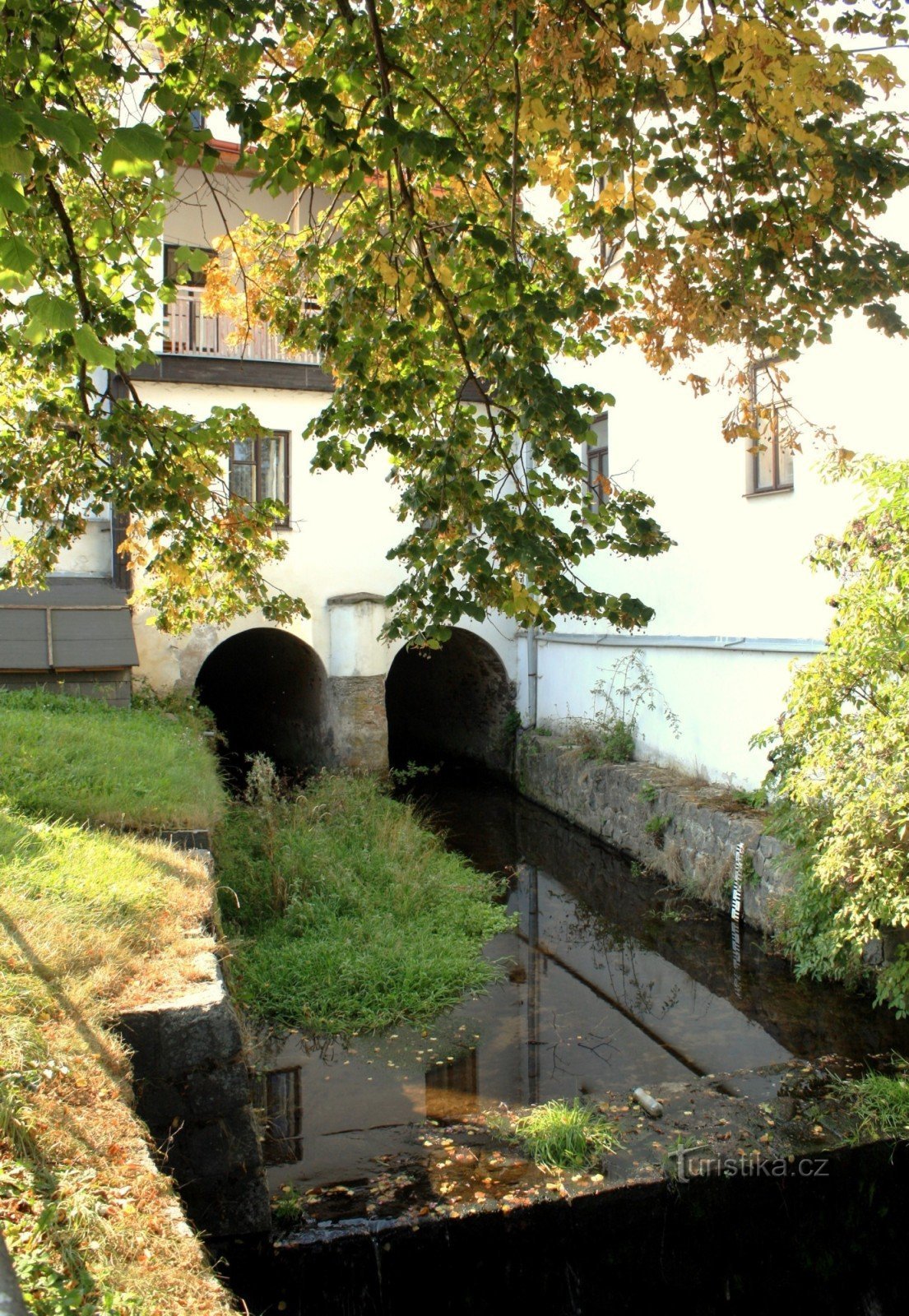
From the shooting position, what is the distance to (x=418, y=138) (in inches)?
142

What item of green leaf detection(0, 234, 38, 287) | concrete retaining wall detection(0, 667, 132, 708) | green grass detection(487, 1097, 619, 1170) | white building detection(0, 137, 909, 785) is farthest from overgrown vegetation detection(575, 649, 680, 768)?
green leaf detection(0, 234, 38, 287)

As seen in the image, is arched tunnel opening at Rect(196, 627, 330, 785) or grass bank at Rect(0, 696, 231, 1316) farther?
arched tunnel opening at Rect(196, 627, 330, 785)

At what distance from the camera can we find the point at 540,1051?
6617mm

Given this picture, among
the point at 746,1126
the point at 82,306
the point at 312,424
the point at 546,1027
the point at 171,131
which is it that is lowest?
the point at 546,1027

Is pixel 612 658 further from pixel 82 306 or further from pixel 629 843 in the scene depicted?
pixel 82 306

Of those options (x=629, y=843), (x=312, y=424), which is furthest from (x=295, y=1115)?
(x=629, y=843)

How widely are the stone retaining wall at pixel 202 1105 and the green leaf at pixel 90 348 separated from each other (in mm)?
2543

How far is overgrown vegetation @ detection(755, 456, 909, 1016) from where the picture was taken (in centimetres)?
582

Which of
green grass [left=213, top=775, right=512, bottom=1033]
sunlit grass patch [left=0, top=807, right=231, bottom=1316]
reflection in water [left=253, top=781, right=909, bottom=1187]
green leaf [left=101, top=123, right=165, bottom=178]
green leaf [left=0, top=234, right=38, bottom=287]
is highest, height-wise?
green leaf [left=101, top=123, right=165, bottom=178]

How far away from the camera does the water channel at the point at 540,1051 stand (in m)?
4.51

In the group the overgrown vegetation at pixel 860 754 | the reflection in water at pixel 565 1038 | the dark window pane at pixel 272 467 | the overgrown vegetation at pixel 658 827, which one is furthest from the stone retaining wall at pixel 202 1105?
the dark window pane at pixel 272 467

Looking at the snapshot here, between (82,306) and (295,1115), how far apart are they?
4394 mm

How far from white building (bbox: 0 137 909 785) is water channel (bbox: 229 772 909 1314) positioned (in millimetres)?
2400

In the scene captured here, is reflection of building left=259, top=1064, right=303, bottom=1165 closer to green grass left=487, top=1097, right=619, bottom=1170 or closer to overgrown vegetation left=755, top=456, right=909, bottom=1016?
green grass left=487, top=1097, right=619, bottom=1170
